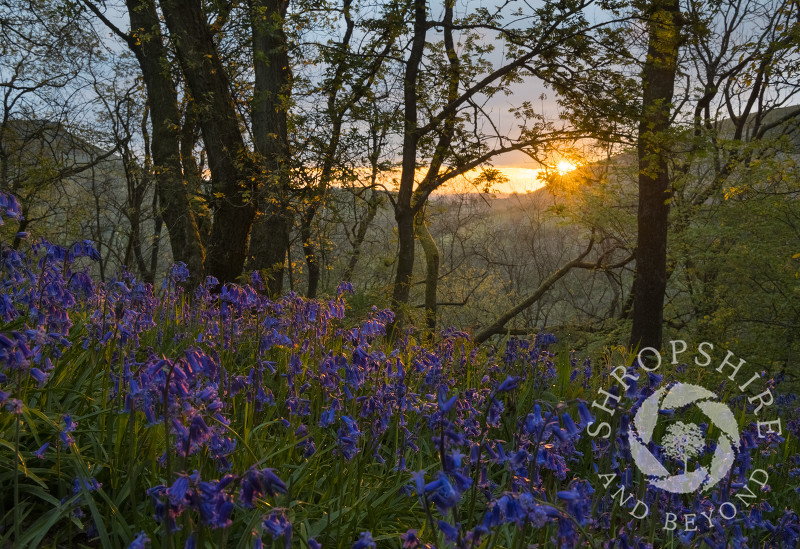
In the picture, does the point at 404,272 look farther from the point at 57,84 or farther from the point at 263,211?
the point at 57,84

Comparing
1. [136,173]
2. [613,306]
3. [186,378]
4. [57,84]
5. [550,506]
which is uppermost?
[57,84]

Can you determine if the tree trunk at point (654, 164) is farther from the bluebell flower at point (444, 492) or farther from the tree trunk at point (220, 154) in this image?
the bluebell flower at point (444, 492)

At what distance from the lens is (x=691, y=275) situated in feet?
54.3

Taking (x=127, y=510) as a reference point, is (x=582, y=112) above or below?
above

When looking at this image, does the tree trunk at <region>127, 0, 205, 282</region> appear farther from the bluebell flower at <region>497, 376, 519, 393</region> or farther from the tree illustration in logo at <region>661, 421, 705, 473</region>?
the bluebell flower at <region>497, 376, 519, 393</region>

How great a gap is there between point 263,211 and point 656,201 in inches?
302

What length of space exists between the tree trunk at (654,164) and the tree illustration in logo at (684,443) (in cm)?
520

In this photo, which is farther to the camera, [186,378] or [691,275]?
[691,275]

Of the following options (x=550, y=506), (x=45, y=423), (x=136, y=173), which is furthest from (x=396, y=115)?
(x=550, y=506)

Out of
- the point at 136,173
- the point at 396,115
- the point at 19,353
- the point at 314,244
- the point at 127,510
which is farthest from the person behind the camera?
the point at 136,173

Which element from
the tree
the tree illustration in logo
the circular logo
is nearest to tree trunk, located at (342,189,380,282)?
the tree

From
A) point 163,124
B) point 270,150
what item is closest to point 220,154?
point 270,150

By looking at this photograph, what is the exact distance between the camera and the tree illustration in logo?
3.14 metres

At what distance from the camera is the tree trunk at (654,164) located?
966 cm
